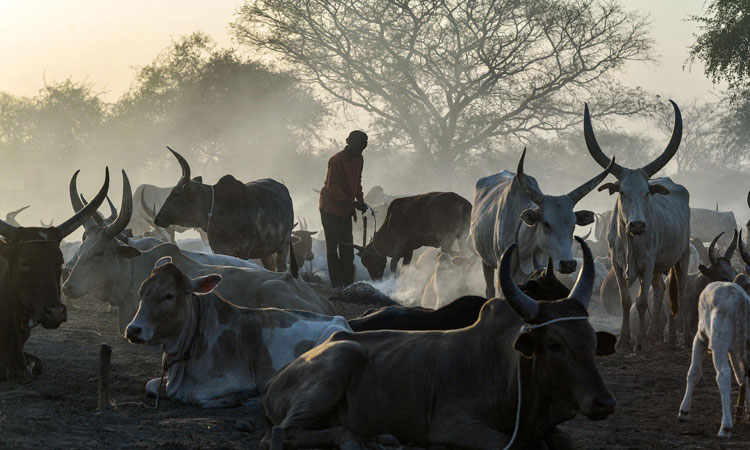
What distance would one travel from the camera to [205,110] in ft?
138

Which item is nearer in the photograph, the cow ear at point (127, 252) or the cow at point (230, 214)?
the cow ear at point (127, 252)

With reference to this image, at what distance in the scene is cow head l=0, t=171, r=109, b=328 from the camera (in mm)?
7223

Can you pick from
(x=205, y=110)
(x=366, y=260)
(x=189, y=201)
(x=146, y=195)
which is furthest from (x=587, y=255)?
(x=205, y=110)

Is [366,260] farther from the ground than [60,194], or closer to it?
closer to it

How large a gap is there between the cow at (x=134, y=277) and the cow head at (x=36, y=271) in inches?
44.2

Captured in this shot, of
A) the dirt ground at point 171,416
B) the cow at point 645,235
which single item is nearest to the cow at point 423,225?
the cow at point 645,235

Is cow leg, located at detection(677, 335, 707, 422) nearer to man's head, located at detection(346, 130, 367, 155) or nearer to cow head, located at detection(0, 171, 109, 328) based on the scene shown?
cow head, located at detection(0, 171, 109, 328)

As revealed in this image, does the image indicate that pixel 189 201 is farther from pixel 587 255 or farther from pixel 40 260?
pixel 587 255

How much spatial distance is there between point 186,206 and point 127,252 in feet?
12.1

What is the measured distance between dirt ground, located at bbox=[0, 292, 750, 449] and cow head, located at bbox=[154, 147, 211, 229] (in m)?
3.21

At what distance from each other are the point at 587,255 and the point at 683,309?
6303 mm

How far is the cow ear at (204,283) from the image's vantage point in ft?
21.8

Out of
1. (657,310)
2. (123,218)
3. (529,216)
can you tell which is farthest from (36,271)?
(657,310)

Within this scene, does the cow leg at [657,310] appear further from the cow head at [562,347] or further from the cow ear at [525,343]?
the cow ear at [525,343]
